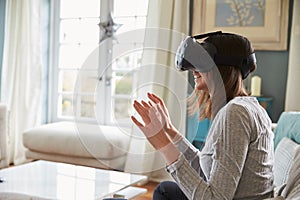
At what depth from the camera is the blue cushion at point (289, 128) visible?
1782 mm

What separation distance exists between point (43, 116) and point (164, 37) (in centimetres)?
171

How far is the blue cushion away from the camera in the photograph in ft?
5.85

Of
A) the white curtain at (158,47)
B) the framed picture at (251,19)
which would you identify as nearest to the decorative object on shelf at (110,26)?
the white curtain at (158,47)

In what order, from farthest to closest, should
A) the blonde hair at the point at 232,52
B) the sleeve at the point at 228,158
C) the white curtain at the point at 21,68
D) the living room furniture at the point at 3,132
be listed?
the white curtain at the point at 21,68 < the living room furniture at the point at 3,132 < the blonde hair at the point at 232,52 < the sleeve at the point at 228,158

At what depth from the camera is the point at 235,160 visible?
102cm

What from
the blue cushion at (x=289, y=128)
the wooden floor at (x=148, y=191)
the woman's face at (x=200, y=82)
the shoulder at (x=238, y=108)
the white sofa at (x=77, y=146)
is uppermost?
the woman's face at (x=200, y=82)

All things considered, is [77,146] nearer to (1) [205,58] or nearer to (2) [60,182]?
(2) [60,182]

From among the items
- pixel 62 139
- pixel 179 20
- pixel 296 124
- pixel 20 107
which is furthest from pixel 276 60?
pixel 20 107

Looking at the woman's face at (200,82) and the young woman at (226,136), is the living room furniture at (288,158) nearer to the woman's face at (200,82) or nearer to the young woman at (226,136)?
the young woman at (226,136)

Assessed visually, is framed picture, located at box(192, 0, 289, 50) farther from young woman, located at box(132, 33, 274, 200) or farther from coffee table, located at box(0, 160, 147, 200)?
young woman, located at box(132, 33, 274, 200)

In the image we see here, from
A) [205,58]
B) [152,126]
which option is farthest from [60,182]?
[205,58]

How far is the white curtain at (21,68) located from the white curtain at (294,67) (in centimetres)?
235

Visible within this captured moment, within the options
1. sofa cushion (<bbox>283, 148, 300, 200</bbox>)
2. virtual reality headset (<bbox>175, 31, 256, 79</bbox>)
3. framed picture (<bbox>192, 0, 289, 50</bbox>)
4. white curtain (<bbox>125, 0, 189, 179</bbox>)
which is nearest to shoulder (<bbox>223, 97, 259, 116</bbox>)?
virtual reality headset (<bbox>175, 31, 256, 79</bbox>)

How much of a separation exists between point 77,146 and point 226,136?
2391 mm
